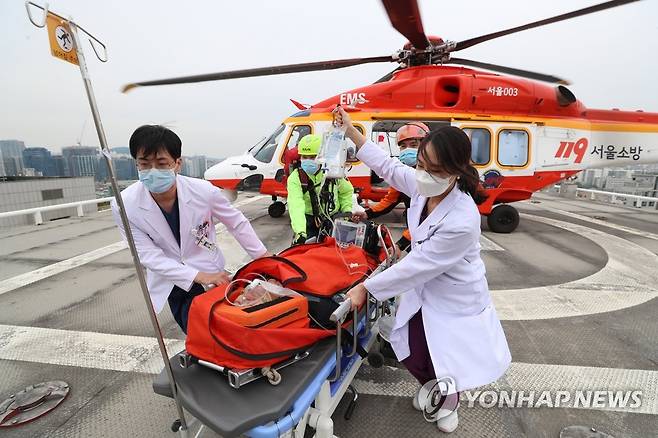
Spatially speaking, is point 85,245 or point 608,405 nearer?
point 608,405

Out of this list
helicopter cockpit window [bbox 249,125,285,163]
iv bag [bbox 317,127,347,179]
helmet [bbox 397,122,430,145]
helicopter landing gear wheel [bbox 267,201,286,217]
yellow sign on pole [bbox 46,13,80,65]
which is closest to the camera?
yellow sign on pole [bbox 46,13,80,65]

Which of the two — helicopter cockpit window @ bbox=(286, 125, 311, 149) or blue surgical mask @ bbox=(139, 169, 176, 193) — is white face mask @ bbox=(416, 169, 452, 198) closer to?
blue surgical mask @ bbox=(139, 169, 176, 193)

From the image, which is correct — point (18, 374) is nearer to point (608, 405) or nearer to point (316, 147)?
point (316, 147)

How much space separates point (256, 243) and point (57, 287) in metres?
3.32

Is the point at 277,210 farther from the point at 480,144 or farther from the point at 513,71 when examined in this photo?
the point at 513,71

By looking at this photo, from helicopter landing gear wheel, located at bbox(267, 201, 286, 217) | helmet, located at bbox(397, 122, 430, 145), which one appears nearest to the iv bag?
helmet, located at bbox(397, 122, 430, 145)

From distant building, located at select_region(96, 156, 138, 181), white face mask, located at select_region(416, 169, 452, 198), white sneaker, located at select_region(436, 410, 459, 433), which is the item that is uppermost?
distant building, located at select_region(96, 156, 138, 181)

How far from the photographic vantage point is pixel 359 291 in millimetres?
1773

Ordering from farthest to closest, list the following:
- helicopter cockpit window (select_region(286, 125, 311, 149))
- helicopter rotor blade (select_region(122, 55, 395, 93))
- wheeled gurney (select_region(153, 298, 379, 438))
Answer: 1. helicopter cockpit window (select_region(286, 125, 311, 149))
2. helicopter rotor blade (select_region(122, 55, 395, 93))
3. wheeled gurney (select_region(153, 298, 379, 438))

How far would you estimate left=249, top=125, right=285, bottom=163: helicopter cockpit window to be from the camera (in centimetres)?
786

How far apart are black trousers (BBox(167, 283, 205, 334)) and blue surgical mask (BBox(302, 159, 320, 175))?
141cm

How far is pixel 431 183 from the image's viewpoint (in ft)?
5.58

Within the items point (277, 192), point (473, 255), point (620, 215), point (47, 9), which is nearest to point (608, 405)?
point (473, 255)

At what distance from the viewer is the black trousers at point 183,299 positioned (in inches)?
83.9
